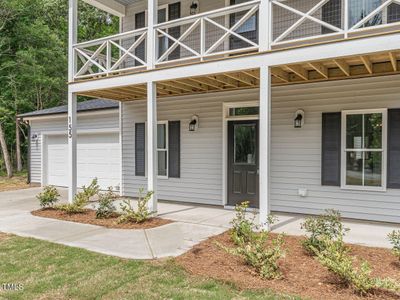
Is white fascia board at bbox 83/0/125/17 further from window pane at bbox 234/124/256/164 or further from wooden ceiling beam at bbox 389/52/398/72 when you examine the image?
wooden ceiling beam at bbox 389/52/398/72

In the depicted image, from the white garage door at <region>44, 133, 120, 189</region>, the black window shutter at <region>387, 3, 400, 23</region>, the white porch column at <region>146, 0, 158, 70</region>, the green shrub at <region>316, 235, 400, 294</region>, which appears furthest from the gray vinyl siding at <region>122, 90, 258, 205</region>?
the green shrub at <region>316, 235, 400, 294</region>

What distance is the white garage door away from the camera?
36.0ft

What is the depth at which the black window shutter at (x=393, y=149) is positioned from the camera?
626cm

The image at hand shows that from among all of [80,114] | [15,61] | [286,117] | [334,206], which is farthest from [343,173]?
[15,61]

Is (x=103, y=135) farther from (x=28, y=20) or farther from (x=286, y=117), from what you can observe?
(x=28, y=20)

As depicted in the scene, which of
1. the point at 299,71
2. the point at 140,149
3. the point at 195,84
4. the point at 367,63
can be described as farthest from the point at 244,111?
the point at 140,149

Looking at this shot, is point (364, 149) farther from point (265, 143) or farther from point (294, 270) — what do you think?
point (294, 270)

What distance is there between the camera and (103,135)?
445 inches

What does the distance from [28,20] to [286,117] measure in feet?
55.0

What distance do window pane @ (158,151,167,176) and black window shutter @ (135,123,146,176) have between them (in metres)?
0.52

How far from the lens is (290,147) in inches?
291

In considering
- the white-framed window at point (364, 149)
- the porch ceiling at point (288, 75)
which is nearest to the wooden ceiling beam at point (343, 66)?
the porch ceiling at point (288, 75)

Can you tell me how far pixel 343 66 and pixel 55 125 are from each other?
35.2ft

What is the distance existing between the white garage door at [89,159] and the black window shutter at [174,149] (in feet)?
8.17
